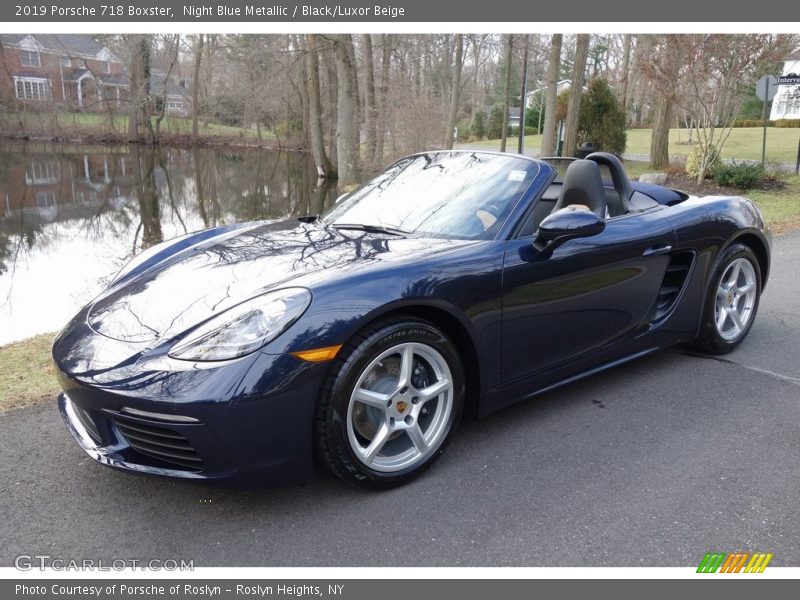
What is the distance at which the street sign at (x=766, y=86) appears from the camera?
47.0ft

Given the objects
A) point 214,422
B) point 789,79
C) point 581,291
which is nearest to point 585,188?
point 581,291

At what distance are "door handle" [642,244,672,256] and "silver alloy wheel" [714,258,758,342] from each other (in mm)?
657

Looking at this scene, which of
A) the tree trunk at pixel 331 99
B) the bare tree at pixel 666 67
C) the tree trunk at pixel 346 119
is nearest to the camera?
the bare tree at pixel 666 67

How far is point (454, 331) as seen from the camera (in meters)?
2.93

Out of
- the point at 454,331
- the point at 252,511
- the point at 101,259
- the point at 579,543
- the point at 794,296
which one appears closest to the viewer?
the point at 579,543

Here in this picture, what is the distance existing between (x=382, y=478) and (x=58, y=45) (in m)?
54.5

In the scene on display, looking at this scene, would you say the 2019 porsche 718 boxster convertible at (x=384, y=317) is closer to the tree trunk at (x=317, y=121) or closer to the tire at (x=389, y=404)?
the tire at (x=389, y=404)

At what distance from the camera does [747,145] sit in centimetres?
2738

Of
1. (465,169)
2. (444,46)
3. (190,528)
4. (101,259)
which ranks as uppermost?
Result: (444,46)

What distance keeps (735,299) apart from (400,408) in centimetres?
281

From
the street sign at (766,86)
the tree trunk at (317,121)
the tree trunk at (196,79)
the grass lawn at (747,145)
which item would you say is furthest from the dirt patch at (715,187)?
the tree trunk at (196,79)

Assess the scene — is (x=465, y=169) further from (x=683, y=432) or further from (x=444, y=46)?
(x=444, y=46)

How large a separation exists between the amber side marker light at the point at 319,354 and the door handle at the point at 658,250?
6.68ft

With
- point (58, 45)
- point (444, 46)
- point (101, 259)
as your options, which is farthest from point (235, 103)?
point (101, 259)
